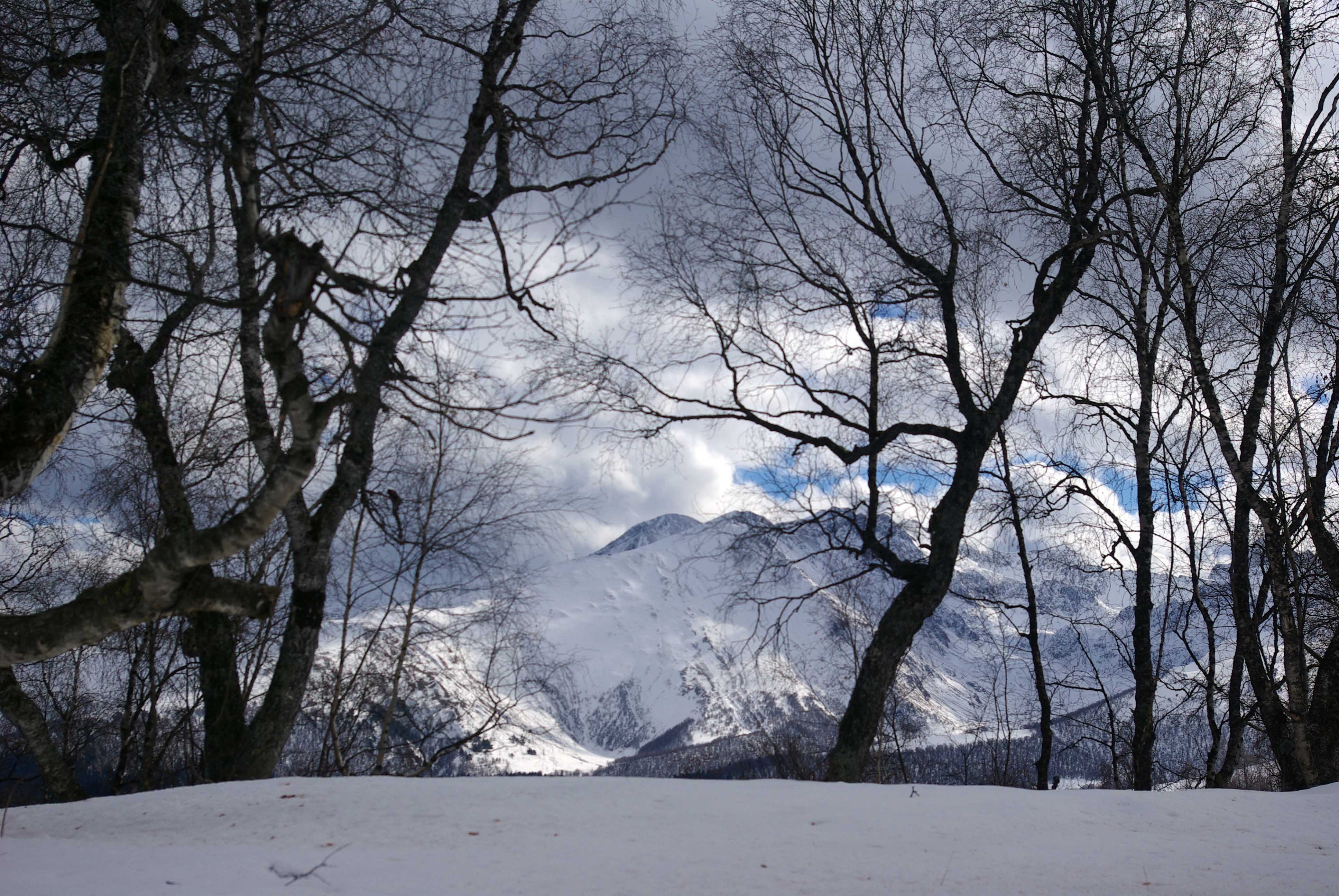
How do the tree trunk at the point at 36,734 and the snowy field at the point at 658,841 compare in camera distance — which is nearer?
the snowy field at the point at 658,841

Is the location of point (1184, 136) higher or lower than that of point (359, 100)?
higher

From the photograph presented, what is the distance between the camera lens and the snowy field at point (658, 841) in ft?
8.99

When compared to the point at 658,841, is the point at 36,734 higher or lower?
lower

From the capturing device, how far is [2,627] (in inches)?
120

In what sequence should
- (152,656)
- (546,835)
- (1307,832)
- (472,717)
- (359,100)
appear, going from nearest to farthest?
(546,835)
(1307,832)
(359,100)
(152,656)
(472,717)

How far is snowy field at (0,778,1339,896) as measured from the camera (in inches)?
108

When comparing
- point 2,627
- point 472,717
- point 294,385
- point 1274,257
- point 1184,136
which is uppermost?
point 1184,136

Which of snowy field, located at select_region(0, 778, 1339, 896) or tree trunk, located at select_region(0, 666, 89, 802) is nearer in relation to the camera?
snowy field, located at select_region(0, 778, 1339, 896)

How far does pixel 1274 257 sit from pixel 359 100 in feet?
28.9

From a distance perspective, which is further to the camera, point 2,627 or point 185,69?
point 185,69

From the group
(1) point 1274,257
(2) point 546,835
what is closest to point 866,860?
(2) point 546,835

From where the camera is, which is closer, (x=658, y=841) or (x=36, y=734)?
(x=658, y=841)

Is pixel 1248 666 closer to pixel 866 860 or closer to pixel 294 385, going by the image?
pixel 866 860

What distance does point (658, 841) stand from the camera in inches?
126
